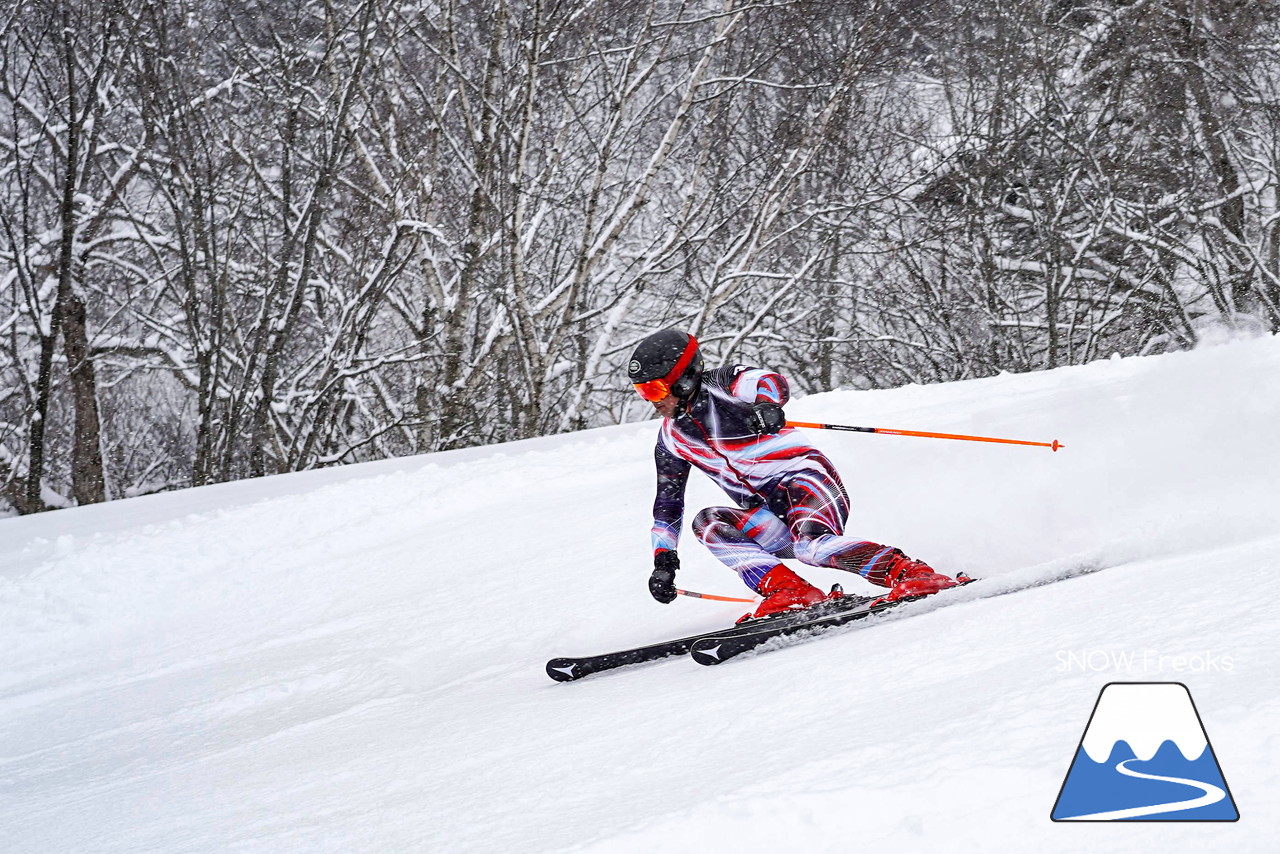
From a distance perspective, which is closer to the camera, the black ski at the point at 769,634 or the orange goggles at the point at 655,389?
the black ski at the point at 769,634

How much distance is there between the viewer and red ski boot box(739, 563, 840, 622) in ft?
13.8

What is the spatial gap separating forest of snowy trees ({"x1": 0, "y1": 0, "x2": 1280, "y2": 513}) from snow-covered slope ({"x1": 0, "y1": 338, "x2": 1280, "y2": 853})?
13.7 feet

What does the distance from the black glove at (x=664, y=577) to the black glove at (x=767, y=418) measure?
2.35 feet

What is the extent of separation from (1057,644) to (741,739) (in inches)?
30.5

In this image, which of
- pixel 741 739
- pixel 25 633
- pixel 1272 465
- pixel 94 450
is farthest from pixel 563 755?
pixel 94 450

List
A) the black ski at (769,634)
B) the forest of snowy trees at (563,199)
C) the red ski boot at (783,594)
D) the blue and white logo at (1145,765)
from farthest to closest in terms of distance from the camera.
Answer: the forest of snowy trees at (563,199) < the red ski boot at (783,594) < the black ski at (769,634) < the blue and white logo at (1145,765)

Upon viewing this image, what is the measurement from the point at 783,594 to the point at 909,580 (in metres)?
0.60

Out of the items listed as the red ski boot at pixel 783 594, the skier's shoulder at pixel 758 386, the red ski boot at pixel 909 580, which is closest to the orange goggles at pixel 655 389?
the skier's shoulder at pixel 758 386

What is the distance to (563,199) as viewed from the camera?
13.2 m

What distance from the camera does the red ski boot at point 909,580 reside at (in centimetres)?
378

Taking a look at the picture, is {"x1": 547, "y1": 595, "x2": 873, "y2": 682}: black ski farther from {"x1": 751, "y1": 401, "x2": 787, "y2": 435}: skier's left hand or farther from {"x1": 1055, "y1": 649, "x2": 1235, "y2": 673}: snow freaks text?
{"x1": 1055, "y1": 649, "x2": 1235, "y2": 673}: snow freaks text

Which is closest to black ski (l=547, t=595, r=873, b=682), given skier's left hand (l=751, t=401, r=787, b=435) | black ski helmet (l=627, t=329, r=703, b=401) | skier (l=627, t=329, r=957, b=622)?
skier (l=627, t=329, r=957, b=622)

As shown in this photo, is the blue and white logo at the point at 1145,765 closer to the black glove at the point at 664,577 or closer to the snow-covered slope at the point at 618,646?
the snow-covered slope at the point at 618,646

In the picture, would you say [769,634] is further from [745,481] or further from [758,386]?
[758,386]
